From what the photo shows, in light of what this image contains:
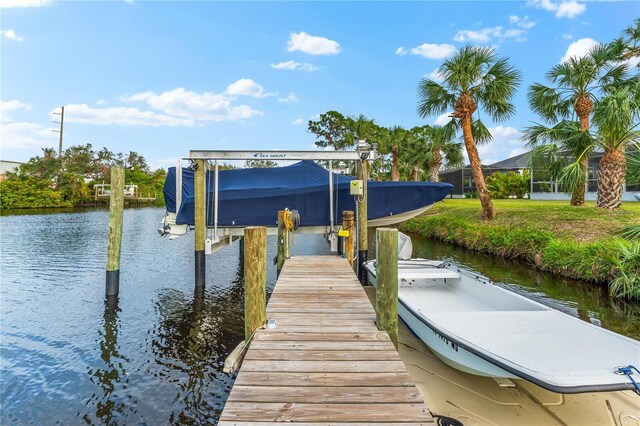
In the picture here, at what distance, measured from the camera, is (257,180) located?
943 cm

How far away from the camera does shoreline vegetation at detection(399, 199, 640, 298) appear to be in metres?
8.09

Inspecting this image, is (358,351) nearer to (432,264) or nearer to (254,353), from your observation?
(254,353)

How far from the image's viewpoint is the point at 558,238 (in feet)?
33.3

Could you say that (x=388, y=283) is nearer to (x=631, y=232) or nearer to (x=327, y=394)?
(x=327, y=394)

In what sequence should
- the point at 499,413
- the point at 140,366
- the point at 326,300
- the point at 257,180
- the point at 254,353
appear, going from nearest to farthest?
the point at 254,353 → the point at 499,413 → the point at 326,300 → the point at 140,366 → the point at 257,180

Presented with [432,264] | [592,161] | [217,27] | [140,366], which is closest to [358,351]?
[140,366]

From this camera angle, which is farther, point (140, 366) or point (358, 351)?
point (140, 366)

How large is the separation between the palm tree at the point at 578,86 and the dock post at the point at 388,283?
43.0 feet

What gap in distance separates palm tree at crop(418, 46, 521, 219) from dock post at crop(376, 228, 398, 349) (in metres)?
12.9

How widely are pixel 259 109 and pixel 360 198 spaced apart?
1844 centimetres

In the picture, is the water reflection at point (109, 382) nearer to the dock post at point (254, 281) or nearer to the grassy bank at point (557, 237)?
the dock post at point (254, 281)

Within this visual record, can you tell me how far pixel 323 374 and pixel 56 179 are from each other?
4984cm

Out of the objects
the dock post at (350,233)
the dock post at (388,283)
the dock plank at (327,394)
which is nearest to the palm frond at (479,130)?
the dock post at (350,233)

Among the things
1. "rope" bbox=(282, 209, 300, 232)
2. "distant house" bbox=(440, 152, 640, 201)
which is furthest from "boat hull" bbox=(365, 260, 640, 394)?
"distant house" bbox=(440, 152, 640, 201)
